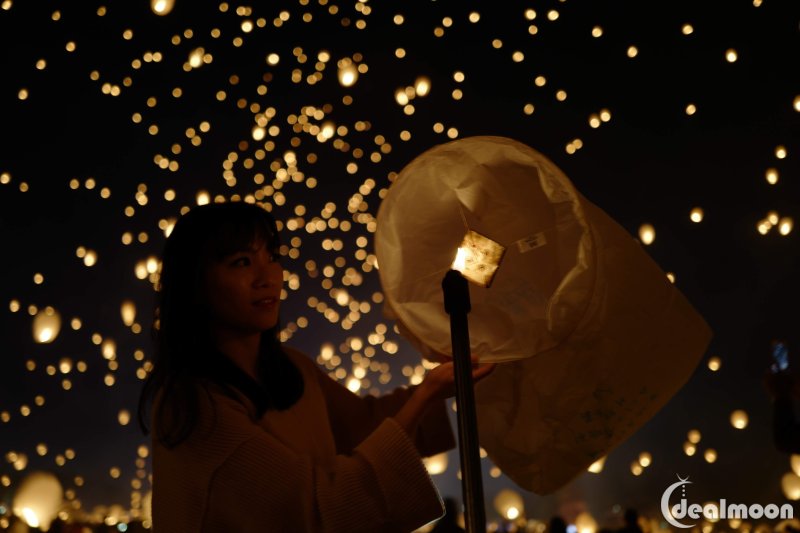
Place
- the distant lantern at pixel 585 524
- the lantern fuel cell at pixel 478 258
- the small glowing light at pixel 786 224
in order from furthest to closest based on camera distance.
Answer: the distant lantern at pixel 585 524 < the small glowing light at pixel 786 224 < the lantern fuel cell at pixel 478 258

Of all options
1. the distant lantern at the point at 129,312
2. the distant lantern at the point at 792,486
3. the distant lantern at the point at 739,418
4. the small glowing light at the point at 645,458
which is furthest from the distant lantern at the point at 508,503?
the distant lantern at the point at 129,312

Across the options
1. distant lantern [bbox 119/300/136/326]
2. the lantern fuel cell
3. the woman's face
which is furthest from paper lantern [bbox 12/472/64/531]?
the lantern fuel cell

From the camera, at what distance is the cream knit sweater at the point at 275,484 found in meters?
1.05

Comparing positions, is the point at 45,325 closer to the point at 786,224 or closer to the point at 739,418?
the point at 786,224

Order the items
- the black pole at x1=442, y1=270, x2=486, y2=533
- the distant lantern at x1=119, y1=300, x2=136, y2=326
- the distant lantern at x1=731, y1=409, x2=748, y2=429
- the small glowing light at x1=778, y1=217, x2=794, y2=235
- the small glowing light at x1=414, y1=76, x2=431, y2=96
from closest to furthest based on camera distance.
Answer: the black pole at x1=442, y1=270, x2=486, y2=533
the small glowing light at x1=414, y1=76, x2=431, y2=96
the small glowing light at x1=778, y1=217, x2=794, y2=235
the distant lantern at x1=119, y1=300, x2=136, y2=326
the distant lantern at x1=731, y1=409, x2=748, y2=429

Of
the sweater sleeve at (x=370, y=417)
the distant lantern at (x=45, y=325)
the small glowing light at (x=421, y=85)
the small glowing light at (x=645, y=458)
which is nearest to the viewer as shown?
the sweater sleeve at (x=370, y=417)

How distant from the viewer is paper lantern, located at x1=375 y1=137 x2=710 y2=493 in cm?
133

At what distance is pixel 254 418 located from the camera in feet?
4.11

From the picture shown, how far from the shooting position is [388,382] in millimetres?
7426

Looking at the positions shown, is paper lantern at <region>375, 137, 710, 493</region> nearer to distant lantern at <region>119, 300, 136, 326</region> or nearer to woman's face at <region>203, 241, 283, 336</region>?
woman's face at <region>203, 241, 283, 336</region>

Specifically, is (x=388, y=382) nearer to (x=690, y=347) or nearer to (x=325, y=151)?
(x=325, y=151)

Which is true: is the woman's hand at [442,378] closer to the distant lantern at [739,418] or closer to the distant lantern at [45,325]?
the distant lantern at [45,325]

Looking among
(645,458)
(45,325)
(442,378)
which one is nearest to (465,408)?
(442,378)

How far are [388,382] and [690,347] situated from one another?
6.15 m
